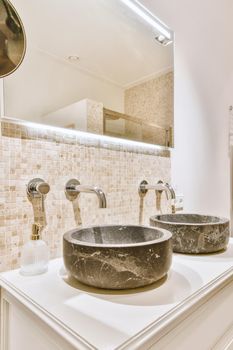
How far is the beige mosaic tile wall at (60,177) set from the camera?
70 cm

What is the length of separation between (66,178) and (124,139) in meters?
0.34

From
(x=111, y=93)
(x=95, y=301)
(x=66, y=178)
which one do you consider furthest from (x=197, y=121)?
(x=95, y=301)

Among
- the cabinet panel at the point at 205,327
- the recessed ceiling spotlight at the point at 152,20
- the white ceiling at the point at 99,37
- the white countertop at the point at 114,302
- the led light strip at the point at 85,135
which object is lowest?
the cabinet panel at the point at 205,327

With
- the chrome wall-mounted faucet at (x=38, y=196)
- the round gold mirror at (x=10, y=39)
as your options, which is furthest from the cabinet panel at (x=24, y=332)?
the round gold mirror at (x=10, y=39)

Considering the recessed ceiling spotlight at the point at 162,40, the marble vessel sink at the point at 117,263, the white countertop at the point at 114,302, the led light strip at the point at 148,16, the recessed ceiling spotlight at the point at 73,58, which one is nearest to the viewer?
the white countertop at the point at 114,302

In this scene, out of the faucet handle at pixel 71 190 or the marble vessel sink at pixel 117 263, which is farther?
the faucet handle at pixel 71 190

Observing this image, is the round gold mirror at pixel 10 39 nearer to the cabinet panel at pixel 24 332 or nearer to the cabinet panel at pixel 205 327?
the cabinet panel at pixel 24 332

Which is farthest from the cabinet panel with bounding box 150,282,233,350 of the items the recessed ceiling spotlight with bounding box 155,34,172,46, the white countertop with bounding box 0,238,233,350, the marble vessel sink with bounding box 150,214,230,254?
the recessed ceiling spotlight with bounding box 155,34,172,46

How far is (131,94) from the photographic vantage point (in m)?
1.12

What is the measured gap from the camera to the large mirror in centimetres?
79

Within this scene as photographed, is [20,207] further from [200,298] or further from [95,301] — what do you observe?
[200,298]

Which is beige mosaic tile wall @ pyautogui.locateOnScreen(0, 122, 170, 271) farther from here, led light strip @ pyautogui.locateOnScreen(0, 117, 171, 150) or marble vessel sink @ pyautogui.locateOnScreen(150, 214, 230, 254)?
marble vessel sink @ pyautogui.locateOnScreen(150, 214, 230, 254)

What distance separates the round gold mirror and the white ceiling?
51 millimetres

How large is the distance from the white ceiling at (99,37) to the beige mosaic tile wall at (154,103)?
5 cm
